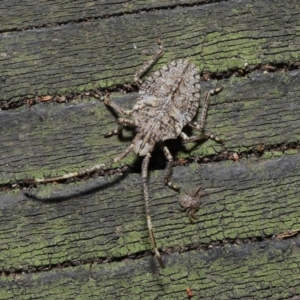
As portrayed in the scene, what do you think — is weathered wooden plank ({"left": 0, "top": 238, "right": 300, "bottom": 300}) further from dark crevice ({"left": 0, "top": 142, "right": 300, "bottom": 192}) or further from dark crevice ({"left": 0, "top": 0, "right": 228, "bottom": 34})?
dark crevice ({"left": 0, "top": 0, "right": 228, "bottom": 34})

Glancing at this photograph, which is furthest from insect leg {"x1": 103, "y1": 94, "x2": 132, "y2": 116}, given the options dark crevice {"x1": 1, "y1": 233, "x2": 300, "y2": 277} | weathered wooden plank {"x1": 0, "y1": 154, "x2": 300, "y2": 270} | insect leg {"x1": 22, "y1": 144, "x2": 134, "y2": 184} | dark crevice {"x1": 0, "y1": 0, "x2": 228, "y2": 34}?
dark crevice {"x1": 1, "y1": 233, "x2": 300, "y2": 277}

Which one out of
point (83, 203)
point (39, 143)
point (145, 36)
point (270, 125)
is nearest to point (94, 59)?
point (145, 36)

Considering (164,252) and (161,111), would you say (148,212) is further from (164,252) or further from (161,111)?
(161,111)

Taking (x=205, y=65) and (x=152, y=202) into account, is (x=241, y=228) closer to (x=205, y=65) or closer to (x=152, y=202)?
(x=152, y=202)

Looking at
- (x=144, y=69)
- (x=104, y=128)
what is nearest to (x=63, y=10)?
(x=144, y=69)

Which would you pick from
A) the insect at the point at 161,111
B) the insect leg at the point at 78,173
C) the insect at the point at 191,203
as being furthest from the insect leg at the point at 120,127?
the insect at the point at 191,203

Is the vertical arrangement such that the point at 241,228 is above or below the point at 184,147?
below
